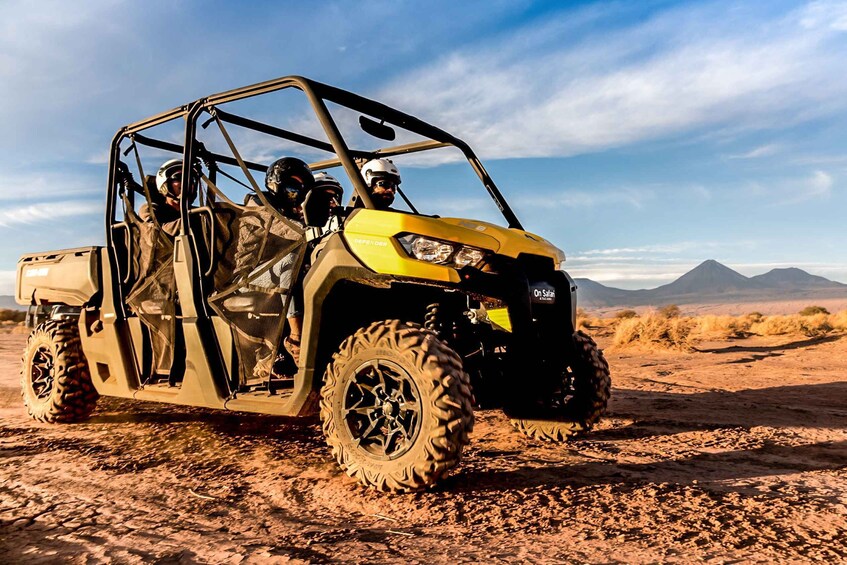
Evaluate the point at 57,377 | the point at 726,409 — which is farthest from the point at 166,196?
the point at 726,409

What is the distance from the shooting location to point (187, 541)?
2.90 meters

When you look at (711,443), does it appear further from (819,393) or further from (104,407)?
(104,407)

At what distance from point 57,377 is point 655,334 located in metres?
14.0

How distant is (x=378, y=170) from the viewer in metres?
5.90

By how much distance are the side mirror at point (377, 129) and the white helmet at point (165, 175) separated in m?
2.26

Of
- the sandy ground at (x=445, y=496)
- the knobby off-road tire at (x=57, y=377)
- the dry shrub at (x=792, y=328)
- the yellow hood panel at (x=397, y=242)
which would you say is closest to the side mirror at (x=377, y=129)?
the yellow hood panel at (x=397, y=242)

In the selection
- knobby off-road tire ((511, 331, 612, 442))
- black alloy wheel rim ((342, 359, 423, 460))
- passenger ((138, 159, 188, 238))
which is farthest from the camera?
passenger ((138, 159, 188, 238))

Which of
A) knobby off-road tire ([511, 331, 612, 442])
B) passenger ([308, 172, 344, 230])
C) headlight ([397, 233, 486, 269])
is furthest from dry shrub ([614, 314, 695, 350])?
headlight ([397, 233, 486, 269])

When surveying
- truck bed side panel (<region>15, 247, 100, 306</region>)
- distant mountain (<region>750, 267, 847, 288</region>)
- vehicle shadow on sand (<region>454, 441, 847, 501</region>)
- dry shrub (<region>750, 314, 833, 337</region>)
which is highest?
distant mountain (<region>750, 267, 847, 288</region>)

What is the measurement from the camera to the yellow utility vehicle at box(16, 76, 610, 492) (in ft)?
11.6

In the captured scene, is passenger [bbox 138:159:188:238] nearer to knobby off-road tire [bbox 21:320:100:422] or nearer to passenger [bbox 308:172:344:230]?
passenger [bbox 308:172:344:230]

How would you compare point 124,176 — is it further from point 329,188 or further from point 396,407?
point 396,407

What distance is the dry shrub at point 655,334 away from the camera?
15648 millimetres

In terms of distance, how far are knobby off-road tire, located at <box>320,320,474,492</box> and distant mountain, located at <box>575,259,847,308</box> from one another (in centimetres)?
14208
